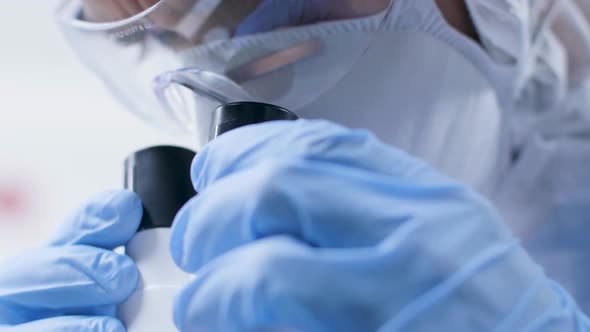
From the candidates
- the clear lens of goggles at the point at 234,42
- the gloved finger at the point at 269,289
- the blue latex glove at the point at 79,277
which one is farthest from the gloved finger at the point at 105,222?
the gloved finger at the point at 269,289

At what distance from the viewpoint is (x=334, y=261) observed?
0.40 m

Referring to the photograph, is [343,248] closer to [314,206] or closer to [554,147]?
[314,206]

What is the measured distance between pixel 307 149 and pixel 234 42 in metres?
0.23

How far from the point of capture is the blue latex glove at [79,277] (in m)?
0.58

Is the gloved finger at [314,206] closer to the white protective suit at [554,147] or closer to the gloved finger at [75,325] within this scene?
the gloved finger at [75,325]

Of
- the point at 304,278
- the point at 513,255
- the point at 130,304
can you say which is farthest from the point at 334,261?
the point at 130,304

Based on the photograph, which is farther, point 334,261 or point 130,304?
point 130,304

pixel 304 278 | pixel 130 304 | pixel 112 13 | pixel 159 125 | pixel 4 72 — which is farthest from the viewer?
pixel 4 72

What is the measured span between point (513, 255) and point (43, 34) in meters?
1.01

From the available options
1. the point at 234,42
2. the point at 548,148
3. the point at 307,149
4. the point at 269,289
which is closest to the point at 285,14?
the point at 234,42

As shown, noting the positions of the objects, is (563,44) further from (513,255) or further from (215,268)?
(215,268)

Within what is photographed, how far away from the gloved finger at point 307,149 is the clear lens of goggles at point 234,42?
0.45ft

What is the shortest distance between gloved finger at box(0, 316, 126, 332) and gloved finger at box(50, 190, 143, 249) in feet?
0.32

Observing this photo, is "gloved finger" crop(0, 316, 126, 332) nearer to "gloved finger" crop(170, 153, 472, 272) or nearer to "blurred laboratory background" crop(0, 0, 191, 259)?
"gloved finger" crop(170, 153, 472, 272)
